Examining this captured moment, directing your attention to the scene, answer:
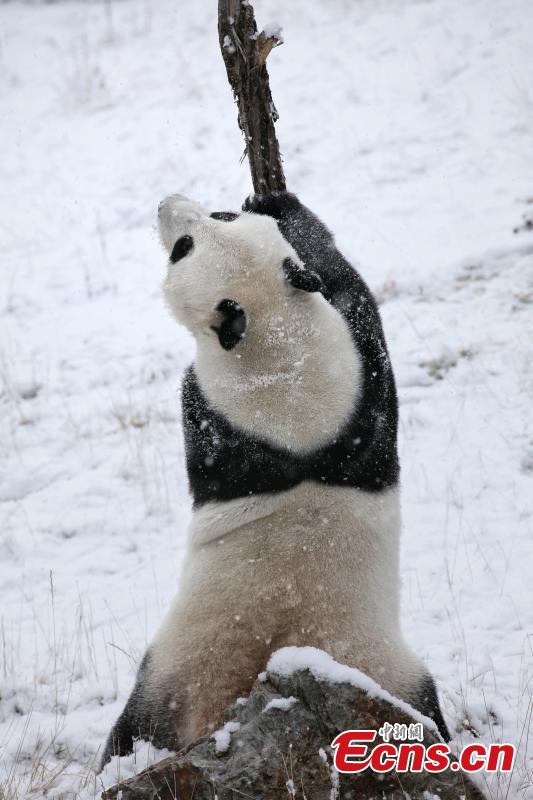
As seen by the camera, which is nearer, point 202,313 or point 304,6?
point 202,313

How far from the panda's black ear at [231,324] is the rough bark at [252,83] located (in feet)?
3.33

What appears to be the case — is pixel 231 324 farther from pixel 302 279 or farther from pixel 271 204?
pixel 271 204

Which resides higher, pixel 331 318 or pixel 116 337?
pixel 116 337

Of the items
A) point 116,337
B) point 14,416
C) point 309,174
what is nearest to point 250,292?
point 14,416

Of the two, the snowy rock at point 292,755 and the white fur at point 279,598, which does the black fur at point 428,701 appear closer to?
the white fur at point 279,598

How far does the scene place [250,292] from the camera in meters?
2.79

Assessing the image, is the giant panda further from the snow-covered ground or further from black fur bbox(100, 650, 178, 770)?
the snow-covered ground

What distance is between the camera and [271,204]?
3.42m

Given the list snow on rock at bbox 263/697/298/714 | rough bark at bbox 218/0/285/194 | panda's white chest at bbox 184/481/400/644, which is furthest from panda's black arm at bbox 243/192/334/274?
snow on rock at bbox 263/697/298/714

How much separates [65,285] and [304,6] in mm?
8287

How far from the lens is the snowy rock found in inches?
79.7

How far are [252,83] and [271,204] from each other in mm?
562

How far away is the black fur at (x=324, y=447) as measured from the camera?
264 cm

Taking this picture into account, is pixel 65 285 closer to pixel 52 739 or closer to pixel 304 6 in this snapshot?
pixel 52 739
